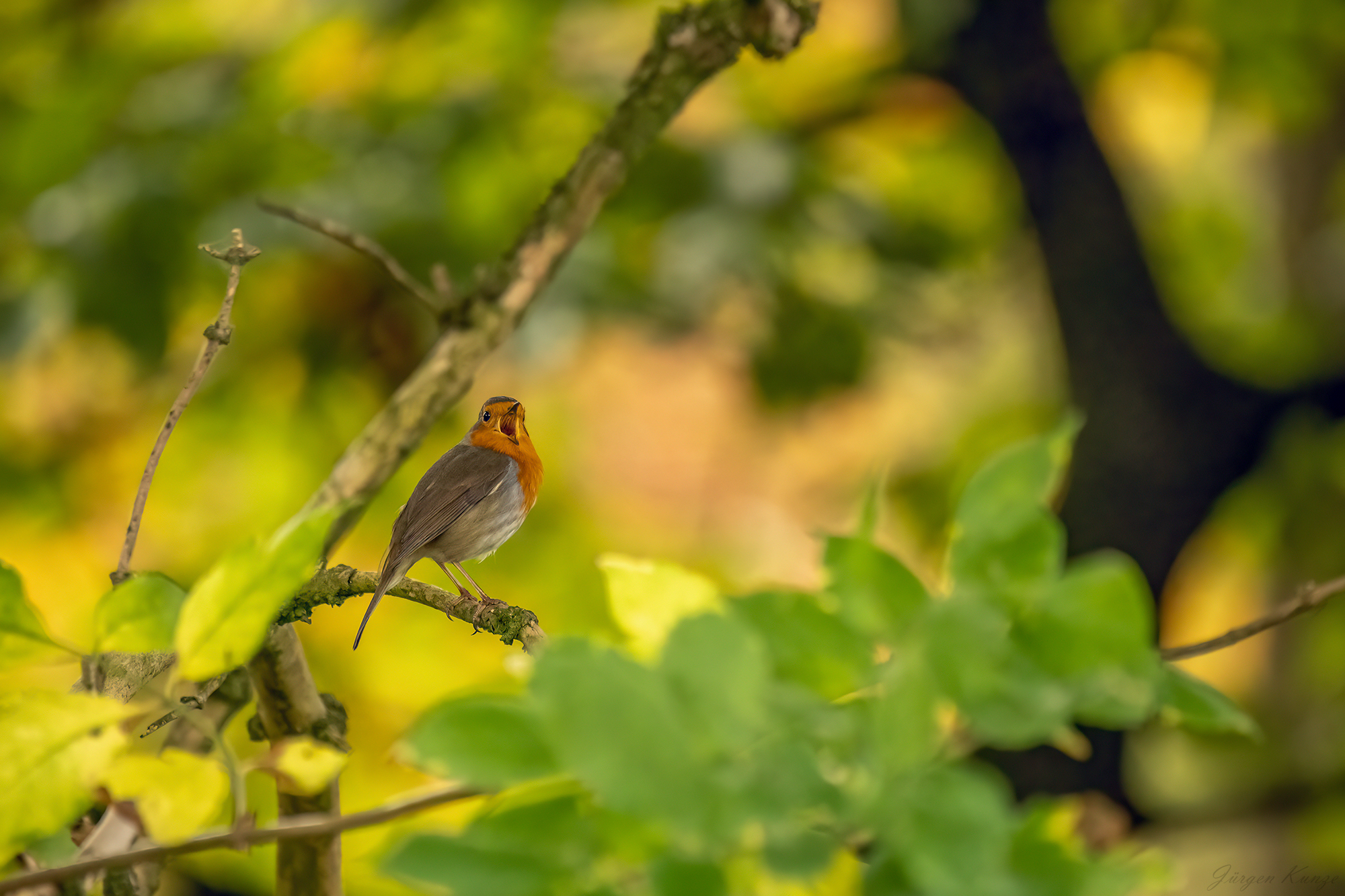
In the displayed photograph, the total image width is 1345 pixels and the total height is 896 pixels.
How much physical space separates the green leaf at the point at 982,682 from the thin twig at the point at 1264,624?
0.09 meters

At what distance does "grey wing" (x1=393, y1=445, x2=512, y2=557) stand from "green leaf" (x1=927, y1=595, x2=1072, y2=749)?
42cm

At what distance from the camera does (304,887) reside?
0.54 m

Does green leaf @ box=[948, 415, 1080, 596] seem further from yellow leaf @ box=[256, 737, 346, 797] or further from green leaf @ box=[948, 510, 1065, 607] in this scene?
yellow leaf @ box=[256, 737, 346, 797]

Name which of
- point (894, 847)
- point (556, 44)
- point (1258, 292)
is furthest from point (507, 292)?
point (1258, 292)

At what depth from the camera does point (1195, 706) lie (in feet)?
1.29

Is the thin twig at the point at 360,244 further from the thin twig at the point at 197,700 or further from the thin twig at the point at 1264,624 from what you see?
the thin twig at the point at 1264,624

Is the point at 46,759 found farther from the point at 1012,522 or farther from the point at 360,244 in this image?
the point at 360,244

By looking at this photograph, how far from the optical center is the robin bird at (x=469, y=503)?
2.32ft

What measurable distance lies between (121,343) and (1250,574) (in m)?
3.12

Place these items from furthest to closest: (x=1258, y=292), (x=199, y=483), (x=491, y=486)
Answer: (x=1258, y=292)
(x=199, y=483)
(x=491, y=486)

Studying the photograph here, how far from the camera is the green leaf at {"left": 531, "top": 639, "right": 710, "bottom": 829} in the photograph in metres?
0.31

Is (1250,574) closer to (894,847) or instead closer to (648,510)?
(648,510)

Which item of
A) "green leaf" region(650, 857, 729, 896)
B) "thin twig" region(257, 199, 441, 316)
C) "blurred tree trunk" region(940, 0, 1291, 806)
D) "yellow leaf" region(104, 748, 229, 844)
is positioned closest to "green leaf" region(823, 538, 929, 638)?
"green leaf" region(650, 857, 729, 896)

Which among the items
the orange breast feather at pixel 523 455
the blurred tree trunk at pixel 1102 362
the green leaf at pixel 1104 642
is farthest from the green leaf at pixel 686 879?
the blurred tree trunk at pixel 1102 362
